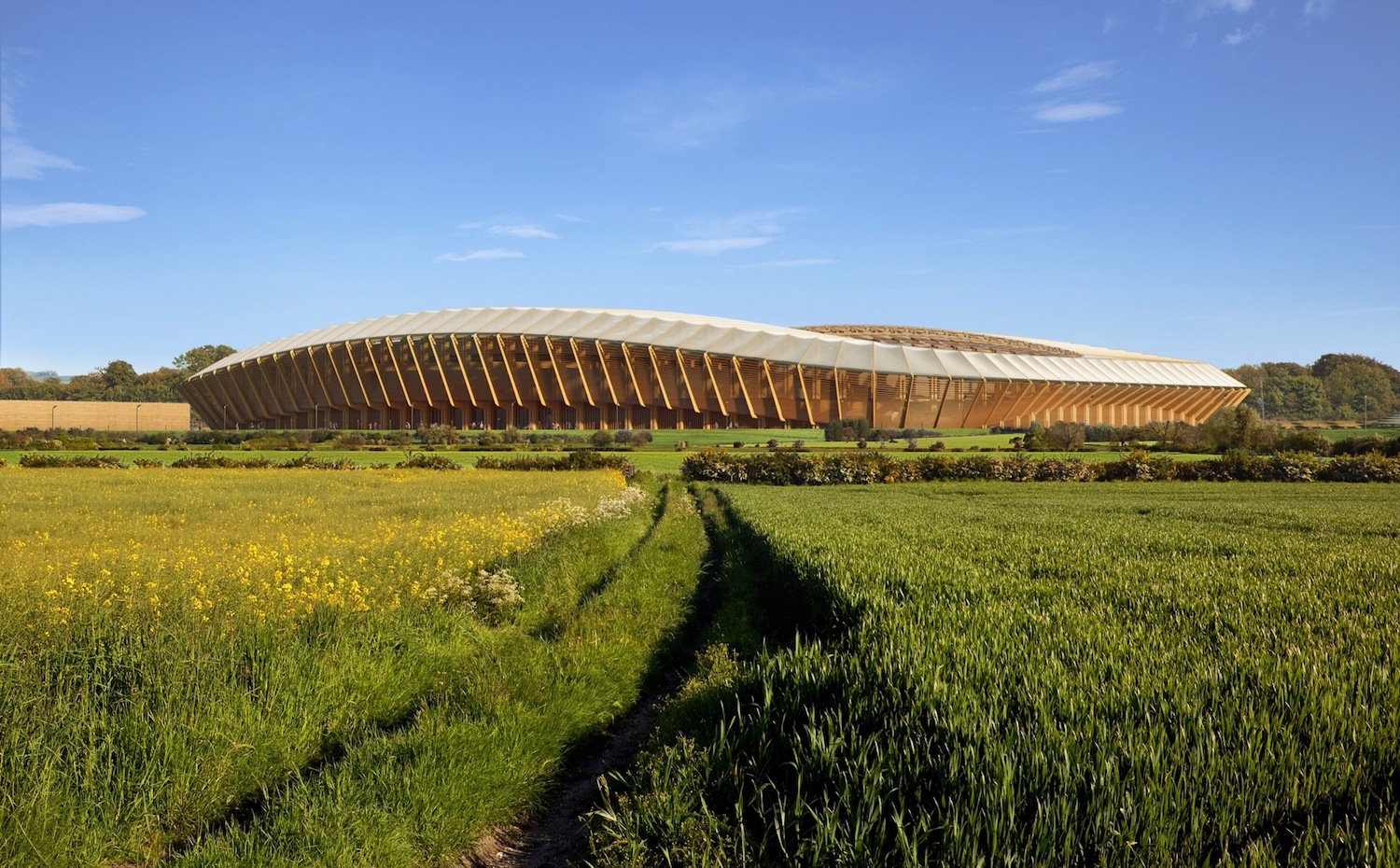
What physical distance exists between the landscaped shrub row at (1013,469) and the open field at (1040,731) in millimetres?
25792

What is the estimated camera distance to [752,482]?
34219mm

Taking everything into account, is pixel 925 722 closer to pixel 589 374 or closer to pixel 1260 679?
pixel 1260 679

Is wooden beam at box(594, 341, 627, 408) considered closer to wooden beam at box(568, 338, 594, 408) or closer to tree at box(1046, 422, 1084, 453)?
wooden beam at box(568, 338, 594, 408)

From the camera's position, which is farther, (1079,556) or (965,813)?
(1079,556)

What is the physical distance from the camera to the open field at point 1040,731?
11.4ft

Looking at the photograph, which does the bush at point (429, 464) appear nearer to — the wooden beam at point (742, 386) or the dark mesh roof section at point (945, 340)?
the wooden beam at point (742, 386)

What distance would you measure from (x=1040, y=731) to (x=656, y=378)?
196 feet

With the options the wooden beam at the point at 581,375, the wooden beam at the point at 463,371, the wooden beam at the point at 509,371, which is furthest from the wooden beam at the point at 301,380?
the wooden beam at the point at 581,375

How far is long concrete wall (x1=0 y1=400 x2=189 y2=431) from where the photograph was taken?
274ft

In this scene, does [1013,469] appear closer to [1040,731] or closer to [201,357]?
[1040,731]

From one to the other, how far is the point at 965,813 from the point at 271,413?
8646 centimetres

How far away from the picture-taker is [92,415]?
88562mm

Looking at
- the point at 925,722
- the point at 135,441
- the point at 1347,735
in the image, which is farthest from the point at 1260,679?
the point at 135,441

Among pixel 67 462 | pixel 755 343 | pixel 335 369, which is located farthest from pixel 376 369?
pixel 67 462
